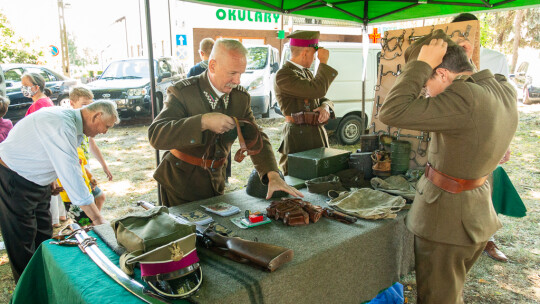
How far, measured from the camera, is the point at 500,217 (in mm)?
4477

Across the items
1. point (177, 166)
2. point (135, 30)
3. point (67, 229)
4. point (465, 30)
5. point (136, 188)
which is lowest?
point (136, 188)

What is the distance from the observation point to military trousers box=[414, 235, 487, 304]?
1.79 meters

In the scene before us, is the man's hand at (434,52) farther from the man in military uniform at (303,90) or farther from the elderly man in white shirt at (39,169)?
the elderly man in white shirt at (39,169)

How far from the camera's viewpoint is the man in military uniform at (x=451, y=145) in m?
1.61

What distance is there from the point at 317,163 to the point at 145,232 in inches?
64.1

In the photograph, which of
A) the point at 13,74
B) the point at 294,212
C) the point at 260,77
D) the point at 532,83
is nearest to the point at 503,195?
the point at 294,212

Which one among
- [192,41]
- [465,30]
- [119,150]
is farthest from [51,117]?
[192,41]

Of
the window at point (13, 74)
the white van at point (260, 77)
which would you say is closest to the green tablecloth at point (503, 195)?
the white van at point (260, 77)

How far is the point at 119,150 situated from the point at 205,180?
20.2 ft

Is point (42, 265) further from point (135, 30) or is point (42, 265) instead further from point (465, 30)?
point (135, 30)

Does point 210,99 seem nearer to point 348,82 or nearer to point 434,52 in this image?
point 434,52

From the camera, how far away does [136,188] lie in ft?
18.4

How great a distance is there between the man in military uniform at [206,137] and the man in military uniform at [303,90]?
93 cm

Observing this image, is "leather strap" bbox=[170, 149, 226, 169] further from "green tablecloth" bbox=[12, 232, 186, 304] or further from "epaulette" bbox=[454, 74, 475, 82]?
"epaulette" bbox=[454, 74, 475, 82]
